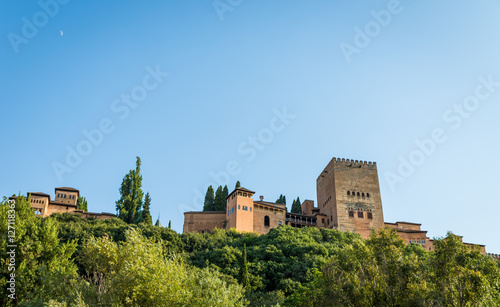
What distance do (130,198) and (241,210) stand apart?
13909 millimetres

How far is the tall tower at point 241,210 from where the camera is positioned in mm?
49438

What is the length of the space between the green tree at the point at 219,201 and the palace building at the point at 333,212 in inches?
155

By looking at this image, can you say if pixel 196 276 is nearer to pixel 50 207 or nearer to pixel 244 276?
pixel 244 276

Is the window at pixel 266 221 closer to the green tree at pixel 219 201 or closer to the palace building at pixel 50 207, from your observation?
the green tree at pixel 219 201

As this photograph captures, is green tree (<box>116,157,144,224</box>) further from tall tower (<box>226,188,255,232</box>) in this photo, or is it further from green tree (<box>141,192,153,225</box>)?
tall tower (<box>226,188,255,232</box>)

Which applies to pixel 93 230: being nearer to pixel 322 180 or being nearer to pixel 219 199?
pixel 219 199

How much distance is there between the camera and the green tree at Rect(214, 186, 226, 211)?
188 feet

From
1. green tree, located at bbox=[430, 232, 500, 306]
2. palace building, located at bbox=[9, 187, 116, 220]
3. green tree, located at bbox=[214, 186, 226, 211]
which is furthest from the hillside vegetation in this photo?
green tree, located at bbox=[214, 186, 226, 211]

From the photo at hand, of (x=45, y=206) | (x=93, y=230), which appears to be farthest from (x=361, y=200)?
(x=45, y=206)

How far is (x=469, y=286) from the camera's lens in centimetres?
1345

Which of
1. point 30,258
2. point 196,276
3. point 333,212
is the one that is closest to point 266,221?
point 333,212

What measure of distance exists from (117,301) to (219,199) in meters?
43.1

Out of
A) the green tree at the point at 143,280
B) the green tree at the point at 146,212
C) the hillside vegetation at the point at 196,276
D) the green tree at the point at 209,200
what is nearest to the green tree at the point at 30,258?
the hillside vegetation at the point at 196,276

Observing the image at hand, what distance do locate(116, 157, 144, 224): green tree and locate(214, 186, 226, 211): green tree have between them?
33.8ft
